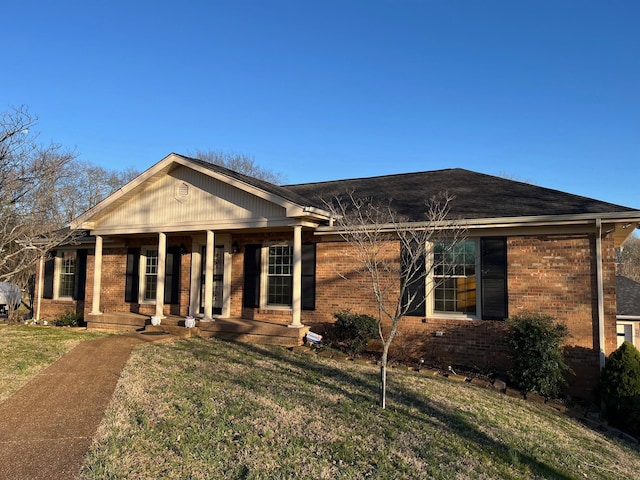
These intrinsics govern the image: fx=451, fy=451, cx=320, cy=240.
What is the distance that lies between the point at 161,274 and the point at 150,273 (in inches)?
88.0

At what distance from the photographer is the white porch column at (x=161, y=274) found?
12.7 metres

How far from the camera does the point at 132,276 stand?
1487 centimetres

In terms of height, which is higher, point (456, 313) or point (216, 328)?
point (456, 313)

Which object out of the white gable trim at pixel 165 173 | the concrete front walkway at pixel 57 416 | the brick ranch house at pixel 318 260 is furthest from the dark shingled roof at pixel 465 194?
the concrete front walkway at pixel 57 416

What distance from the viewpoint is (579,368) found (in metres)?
9.11

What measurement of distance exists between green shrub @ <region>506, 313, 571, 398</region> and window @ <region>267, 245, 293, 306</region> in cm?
604

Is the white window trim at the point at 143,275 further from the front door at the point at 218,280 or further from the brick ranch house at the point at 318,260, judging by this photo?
the front door at the point at 218,280

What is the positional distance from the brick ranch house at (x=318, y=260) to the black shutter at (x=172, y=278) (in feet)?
0.12

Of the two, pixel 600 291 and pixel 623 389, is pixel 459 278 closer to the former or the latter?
pixel 600 291

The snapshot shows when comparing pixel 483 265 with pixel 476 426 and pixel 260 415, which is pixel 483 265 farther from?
pixel 260 415

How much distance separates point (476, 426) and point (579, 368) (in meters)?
4.33

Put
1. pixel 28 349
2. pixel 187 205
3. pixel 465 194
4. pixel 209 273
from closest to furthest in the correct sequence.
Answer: pixel 28 349, pixel 465 194, pixel 209 273, pixel 187 205

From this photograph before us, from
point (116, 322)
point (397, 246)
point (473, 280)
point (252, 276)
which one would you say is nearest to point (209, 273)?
point (252, 276)

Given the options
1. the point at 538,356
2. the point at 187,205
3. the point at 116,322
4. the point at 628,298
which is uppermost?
the point at 187,205
